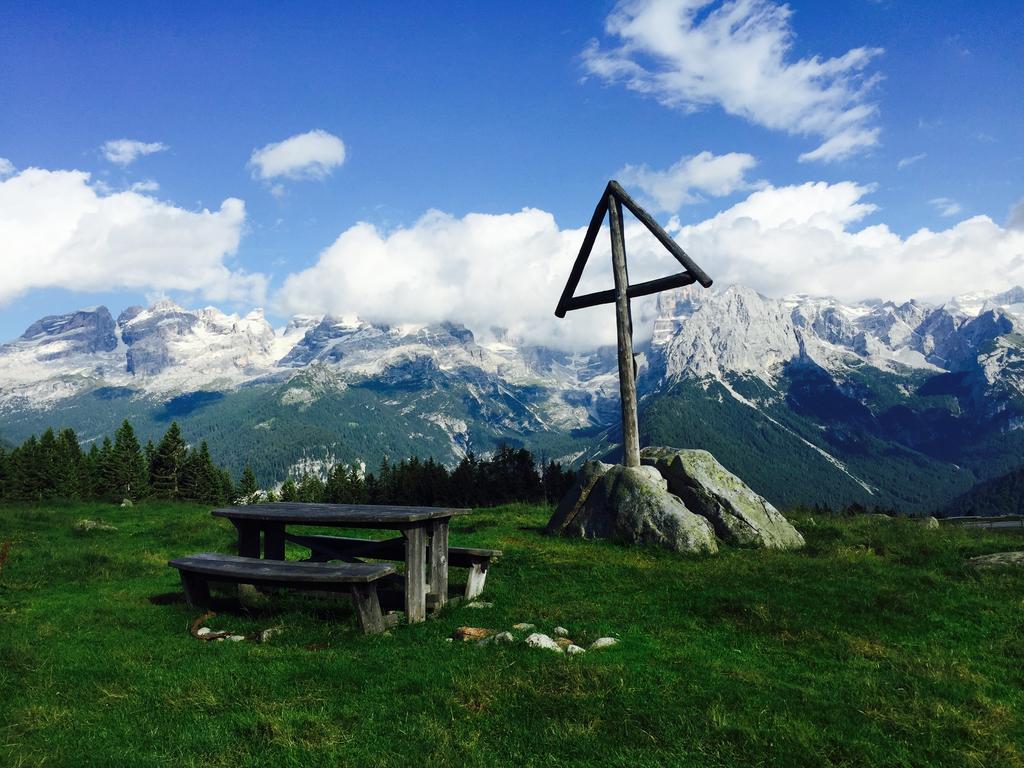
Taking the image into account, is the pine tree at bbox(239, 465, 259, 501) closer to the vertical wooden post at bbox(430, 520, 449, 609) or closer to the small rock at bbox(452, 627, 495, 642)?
the vertical wooden post at bbox(430, 520, 449, 609)

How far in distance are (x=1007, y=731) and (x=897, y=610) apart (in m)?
5.36

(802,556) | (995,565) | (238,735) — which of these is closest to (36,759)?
(238,735)

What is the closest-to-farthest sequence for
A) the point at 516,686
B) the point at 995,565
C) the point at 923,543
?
the point at 516,686 < the point at 995,565 < the point at 923,543

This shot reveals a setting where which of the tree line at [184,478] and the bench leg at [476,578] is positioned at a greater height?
the bench leg at [476,578]

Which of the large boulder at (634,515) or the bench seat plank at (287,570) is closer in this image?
the bench seat plank at (287,570)

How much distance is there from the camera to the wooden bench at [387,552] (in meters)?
14.1

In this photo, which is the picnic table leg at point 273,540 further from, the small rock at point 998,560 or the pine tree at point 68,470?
the pine tree at point 68,470

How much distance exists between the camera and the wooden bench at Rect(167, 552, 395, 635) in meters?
11.3

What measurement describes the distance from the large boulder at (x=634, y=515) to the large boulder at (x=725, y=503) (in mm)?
724

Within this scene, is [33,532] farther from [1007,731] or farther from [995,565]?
[995,565]

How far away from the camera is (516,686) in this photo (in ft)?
26.6

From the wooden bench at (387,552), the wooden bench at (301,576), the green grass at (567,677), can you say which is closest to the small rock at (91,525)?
the green grass at (567,677)

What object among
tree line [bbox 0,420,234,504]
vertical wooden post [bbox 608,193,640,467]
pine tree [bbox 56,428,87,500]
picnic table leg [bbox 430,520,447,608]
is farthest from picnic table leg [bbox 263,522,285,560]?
pine tree [bbox 56,428,87,500]

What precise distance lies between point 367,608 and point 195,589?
208 inches
